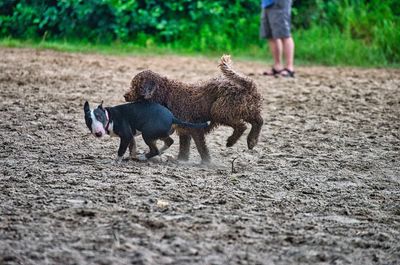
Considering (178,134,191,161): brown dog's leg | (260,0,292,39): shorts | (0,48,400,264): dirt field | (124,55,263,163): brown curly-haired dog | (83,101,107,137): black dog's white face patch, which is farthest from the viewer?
(260,0,292,39): shorts

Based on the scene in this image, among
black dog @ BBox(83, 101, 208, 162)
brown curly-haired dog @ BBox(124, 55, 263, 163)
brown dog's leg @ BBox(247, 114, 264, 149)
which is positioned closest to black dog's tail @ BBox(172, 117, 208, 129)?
black dog @ BBox(83, 101, 208, 162)

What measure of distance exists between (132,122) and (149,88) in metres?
0.30

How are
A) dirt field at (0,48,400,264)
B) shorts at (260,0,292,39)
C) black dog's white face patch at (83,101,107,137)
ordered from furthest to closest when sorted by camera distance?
shorts at (260,0,292,39) → black dog's white face patch at (83,101,107,137) → dirt field at (0,48,400,264)

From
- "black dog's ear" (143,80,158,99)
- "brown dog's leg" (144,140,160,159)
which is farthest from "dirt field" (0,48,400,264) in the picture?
"black dog's ear" (143,80,158,99)

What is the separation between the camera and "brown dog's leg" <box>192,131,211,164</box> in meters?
6.61

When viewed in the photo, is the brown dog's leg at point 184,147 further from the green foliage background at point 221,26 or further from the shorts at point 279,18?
the green foliage background at point 221,26

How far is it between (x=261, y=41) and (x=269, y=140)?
25.9 feet

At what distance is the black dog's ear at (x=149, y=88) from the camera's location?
6488 millimetres

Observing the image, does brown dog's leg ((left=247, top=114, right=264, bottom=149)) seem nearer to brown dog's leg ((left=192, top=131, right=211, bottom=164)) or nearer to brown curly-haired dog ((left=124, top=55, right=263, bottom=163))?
brown curly-haired dog ((left=124, top=55, right=263, bottom=163))

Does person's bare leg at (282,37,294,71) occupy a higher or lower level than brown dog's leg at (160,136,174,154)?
higher

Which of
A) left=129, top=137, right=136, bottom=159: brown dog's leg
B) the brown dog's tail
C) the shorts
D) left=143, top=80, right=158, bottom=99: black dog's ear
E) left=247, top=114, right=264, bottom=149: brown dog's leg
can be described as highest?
the shorts

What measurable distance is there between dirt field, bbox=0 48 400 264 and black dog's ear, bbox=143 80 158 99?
535mm

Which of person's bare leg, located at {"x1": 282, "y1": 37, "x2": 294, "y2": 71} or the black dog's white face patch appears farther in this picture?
person's bare leg, located at {"x1": 282, "y1": 37, "x2": 294, "y2": 71}

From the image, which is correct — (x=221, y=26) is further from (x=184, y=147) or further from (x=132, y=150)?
(x=132, y=150)
